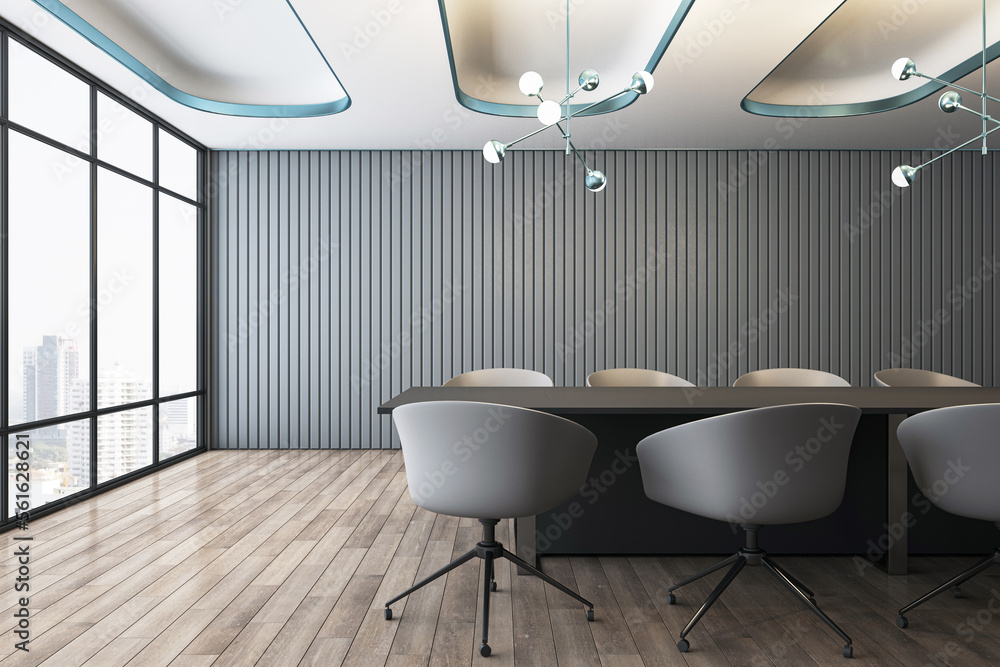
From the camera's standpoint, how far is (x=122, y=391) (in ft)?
14.7

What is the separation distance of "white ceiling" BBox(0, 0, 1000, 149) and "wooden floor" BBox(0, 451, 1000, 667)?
271 centimetres

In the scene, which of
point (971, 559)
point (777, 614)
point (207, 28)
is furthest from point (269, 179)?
point (971, 559)

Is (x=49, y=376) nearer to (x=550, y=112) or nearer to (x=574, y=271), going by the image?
(x=550, y=112)

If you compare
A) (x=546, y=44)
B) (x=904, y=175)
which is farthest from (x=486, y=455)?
(x=546, y=44)

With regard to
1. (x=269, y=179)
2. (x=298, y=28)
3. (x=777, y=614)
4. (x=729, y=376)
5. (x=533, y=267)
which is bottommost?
(x=777, y=614)

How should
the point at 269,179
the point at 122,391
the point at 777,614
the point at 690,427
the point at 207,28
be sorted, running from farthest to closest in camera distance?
the point at 269,179
the point at 122,391
the point at 207,28
the point at 777,614
the point at 690,427

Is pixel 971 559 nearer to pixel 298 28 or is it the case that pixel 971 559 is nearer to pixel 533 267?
pixel 533 267

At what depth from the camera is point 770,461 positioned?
2.04 m

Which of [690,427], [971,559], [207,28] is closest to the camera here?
[690,427]

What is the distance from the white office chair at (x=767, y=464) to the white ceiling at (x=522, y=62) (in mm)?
2229

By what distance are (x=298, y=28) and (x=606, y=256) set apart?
3.09m

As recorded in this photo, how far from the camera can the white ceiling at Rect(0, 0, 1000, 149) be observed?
135 inches

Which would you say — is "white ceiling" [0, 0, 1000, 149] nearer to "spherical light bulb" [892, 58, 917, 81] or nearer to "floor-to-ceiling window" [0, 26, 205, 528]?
"floor-to-ceiling window" [0, 26, 205, 528]

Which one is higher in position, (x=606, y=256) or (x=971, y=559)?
(x=606, y=256)
